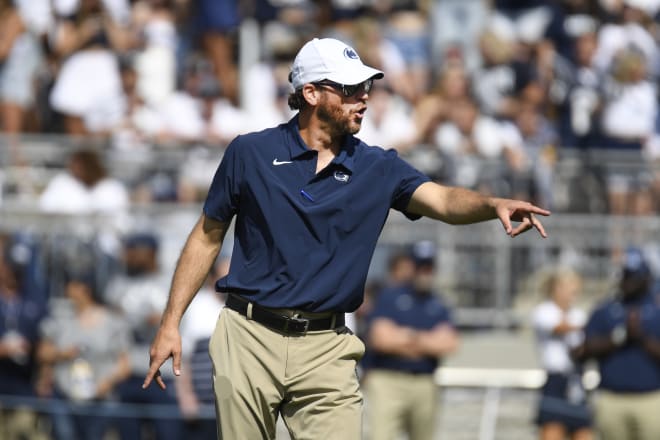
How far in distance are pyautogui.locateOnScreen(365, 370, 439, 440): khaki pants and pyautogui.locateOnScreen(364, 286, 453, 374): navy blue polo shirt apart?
0.22 feet

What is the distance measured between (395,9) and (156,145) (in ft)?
11.3

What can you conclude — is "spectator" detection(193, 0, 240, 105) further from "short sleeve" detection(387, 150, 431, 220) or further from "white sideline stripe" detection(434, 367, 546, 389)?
"short sleeve" detection(387, 150, 431, 220)

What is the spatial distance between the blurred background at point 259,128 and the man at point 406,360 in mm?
895

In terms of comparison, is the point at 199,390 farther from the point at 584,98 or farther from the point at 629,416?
the point at 584,98

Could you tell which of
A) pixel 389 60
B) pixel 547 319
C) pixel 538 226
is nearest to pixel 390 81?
pixel 389 60

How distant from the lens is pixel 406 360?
481 inches

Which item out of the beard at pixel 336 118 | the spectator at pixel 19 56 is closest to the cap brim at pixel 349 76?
the beard at pixel 336 118

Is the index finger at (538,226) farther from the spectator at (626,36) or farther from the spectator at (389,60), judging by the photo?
the spectator at (626,36)

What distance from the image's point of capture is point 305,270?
20.6 feet

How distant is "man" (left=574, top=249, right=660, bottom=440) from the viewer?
1132cm

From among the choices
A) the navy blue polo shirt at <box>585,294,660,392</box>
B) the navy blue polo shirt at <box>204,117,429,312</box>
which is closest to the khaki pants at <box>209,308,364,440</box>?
the navy blue polo shirt at <box>204,117,429,312</box>

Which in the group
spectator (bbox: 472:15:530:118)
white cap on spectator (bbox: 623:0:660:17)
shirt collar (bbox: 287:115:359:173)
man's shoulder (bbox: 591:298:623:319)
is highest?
white cap on spectator (bbox: 623:0:660:17)

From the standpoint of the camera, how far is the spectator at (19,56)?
1555cm

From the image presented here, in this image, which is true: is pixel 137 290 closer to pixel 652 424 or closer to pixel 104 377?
pixel 104 377
